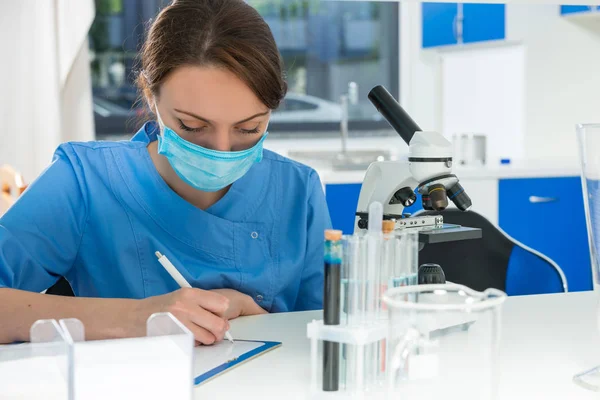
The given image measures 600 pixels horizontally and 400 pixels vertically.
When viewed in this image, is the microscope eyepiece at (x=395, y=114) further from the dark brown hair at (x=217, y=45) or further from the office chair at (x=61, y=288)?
the office chair at (x=61, y=288)

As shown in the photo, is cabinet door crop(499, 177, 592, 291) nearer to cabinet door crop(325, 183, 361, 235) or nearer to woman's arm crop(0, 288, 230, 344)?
cabinet door crop(325, 183, 361, 235)

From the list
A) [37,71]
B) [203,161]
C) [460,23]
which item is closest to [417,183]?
[203,161]

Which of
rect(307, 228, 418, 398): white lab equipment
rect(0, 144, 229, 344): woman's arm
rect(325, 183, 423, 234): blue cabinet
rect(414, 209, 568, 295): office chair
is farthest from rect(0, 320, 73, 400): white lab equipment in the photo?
rect(325, 183, 423, 234): blue cabinet

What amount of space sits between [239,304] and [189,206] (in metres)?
0.22

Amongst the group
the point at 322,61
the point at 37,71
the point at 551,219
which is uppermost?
the point at 322,61

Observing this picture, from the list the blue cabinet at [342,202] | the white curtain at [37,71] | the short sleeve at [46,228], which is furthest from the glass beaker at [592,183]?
the white curtain at [37,71]

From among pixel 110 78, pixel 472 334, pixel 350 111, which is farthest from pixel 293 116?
pixel 472 334

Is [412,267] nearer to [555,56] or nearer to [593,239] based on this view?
[593,239]

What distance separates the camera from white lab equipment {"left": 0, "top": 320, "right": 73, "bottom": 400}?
696 mm

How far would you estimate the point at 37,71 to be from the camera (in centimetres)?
303

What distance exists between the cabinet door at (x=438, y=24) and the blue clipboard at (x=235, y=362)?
3199 mm

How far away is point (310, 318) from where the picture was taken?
1223 mm

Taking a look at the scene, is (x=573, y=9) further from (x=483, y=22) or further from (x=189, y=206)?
(x=189, y=206)

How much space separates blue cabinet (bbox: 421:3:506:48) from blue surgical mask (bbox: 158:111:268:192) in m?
2.67
